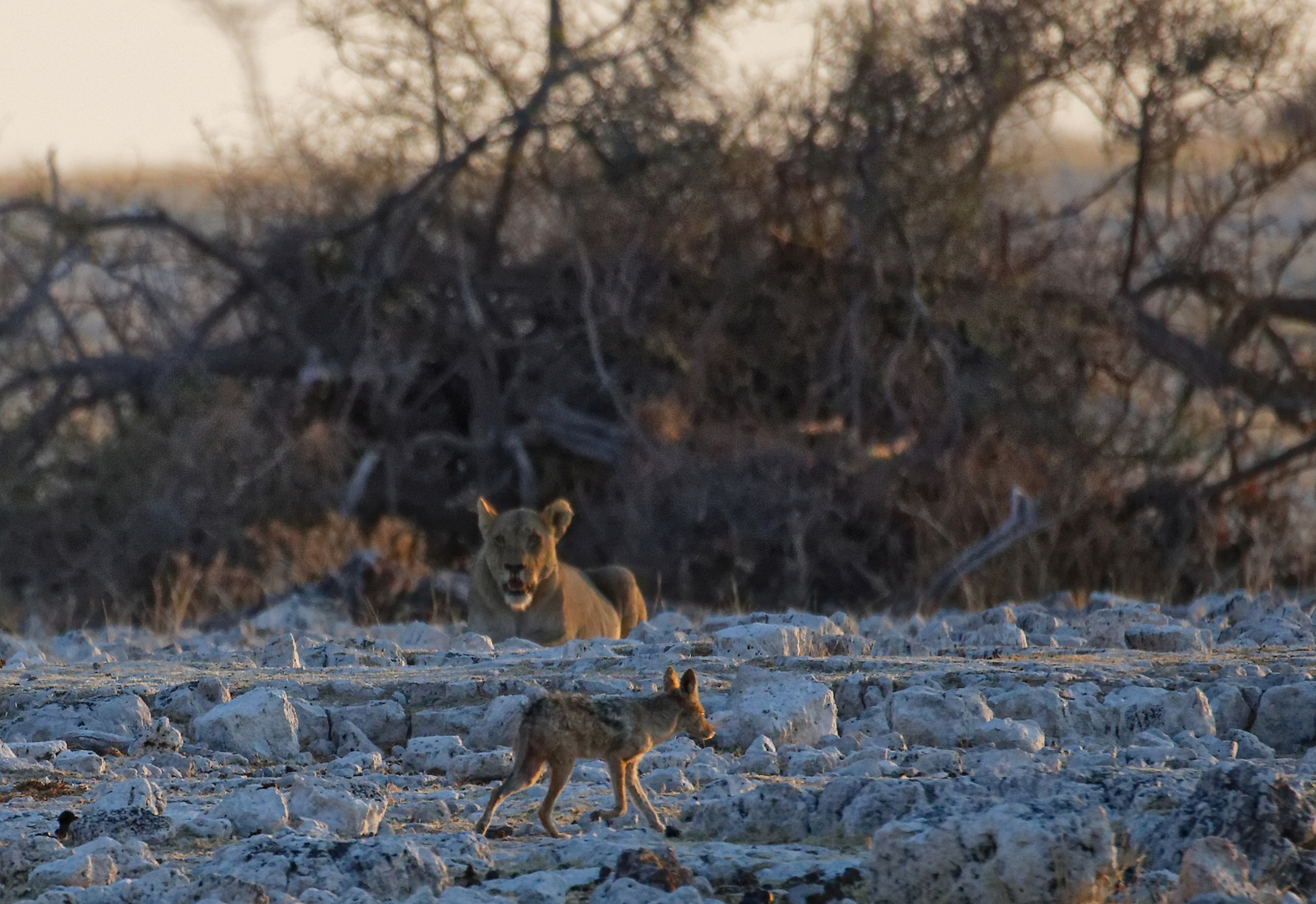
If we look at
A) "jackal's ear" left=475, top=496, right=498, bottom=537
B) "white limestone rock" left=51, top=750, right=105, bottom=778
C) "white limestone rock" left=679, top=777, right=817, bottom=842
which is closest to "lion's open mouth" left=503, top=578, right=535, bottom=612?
"jackal's ear" left=475, top=496, right=498, bottom=537

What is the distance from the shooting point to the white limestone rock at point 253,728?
6074 millimetres

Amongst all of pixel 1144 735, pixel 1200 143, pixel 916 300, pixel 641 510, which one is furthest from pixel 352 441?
pixel 1144 735

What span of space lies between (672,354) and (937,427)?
248 centimetres

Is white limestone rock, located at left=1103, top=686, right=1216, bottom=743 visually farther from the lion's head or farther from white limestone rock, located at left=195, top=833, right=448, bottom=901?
the lion's head

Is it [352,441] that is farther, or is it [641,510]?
[352,441]

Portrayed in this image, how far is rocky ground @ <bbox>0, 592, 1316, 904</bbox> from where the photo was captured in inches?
163

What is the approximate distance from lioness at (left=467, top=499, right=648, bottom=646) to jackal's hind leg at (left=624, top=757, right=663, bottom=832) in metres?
5.70

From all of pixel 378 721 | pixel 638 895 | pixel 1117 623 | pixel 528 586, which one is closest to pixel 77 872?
pixel 638 895

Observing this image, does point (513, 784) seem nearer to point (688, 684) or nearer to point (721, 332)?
point (688, 684)

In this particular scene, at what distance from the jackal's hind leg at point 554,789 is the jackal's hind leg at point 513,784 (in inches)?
1.8

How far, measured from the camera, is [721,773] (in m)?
5.59

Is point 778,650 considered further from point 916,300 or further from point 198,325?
point 198,325

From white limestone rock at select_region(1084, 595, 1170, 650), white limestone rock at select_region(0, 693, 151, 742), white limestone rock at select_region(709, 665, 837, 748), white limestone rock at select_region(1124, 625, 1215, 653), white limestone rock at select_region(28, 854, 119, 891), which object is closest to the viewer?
white limestone rock at select_region(28, 854, 119, 891)

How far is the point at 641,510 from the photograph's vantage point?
643 inches
